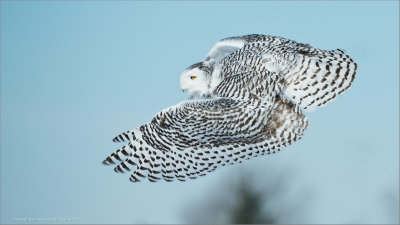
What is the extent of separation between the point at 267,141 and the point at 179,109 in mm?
726

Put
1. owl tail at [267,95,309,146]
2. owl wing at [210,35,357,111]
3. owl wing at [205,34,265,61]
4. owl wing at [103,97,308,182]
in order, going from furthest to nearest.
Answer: owl wing at [205,34,265,61], owl wing at [210,35,357,111], owl tail at [267,95,309,146], owl wing at [103,97,308,182]

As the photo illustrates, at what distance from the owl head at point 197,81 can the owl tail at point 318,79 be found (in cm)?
68

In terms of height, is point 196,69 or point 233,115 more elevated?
point 196,69

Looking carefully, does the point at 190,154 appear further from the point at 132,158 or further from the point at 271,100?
the point at 271,100

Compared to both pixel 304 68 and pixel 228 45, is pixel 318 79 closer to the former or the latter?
pixel 304 68

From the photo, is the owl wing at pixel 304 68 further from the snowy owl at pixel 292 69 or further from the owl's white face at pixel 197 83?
the owl's white face at pixel 197 83

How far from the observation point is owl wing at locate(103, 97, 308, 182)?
3.98 metres

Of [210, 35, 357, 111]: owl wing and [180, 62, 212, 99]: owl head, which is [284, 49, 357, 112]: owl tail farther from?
[180, 62, 212, 99]: owl head

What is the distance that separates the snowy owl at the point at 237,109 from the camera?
401cm

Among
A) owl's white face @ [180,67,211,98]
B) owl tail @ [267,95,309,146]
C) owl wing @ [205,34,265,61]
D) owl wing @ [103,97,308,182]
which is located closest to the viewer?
owl wing @ [103,97,308,182]

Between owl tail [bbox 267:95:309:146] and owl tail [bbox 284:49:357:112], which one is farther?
owl tail [bbox 284:49:357:112]

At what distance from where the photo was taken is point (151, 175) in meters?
4.64

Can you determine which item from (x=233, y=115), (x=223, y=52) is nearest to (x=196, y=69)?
(x=223, y=52)

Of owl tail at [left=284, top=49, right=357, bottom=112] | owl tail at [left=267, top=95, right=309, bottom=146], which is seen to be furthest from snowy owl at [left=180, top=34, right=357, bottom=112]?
owl tail at [left=267, top=95, right=309, bottom=146]
